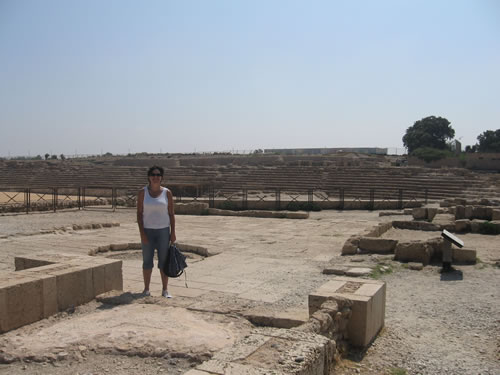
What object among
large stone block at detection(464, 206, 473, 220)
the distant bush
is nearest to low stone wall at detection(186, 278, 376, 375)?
large stone block at detection(464, 206, 473, 220)

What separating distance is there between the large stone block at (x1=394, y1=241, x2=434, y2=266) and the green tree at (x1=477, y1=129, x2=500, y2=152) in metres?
65.1

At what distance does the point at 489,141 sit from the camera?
70500 millimetres

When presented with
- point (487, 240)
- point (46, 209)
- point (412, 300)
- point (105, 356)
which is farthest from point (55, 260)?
point (46, 209)

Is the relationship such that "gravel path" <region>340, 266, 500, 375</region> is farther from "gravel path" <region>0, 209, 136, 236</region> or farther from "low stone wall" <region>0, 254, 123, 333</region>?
"gravel path" <region>0, 209, 136, 236</region>

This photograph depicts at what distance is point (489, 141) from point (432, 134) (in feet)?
26.3

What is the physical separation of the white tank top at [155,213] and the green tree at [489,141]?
70.6 meters

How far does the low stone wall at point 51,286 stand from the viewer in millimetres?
5117

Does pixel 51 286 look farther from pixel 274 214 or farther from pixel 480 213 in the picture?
pixel 480 213

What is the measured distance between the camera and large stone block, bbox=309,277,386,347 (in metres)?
5.15

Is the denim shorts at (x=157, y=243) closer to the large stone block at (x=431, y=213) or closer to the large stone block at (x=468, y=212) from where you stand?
the large stone block at (x=468, y=212)

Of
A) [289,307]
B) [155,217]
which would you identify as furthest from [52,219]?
[289,307]

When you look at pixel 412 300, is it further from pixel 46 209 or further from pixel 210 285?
pixel 46 209

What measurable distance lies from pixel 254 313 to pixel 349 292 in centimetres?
113

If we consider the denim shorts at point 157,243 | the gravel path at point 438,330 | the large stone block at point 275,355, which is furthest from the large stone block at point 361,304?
the denim shorts at point 157,243
